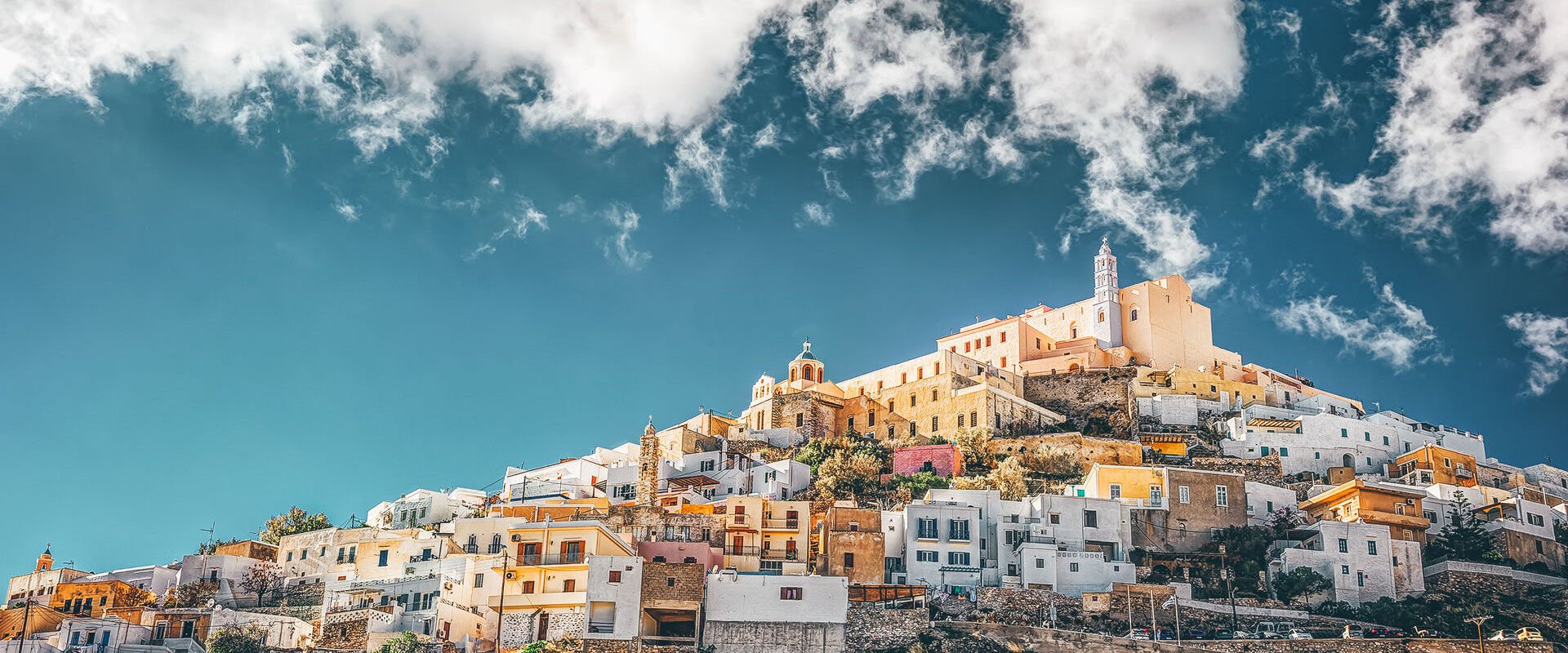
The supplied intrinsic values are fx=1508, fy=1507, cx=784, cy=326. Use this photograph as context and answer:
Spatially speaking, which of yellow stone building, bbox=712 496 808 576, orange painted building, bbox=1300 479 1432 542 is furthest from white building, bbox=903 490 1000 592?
orange painted building, bbox=1300 479 1432 542

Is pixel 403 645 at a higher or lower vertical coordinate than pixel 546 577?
lower

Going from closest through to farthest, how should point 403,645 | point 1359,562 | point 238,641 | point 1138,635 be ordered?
point 403,645, point 1138,635, point 238,641, point 1359,562

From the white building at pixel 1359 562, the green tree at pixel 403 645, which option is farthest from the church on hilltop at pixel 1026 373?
the green tree at pixel 403 645

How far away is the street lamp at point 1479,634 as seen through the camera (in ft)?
162

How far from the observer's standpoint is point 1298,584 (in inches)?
2114

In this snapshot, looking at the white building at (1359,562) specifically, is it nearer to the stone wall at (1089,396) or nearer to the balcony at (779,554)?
the balcony at (779,554)

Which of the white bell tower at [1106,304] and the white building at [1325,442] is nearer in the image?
the white building at [1325,442]

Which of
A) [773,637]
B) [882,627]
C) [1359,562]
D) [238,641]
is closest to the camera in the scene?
[773,637]

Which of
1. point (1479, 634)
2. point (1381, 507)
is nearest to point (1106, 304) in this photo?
point (1381, 507)

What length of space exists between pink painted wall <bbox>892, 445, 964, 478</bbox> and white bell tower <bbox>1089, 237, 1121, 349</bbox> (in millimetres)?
19109

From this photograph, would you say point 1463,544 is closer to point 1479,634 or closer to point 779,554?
point 1479,634

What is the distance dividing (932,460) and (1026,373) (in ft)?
51.7

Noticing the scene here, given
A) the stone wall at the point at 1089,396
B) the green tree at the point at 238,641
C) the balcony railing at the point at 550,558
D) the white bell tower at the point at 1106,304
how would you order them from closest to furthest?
1. the green tree at the point at 238,641
2. the balcony railing at the point at 550,558
3. the stone wall at the point at 1089,396
4. the white bell tower at the point at 1106,304

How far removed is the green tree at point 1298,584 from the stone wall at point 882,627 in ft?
43.3
